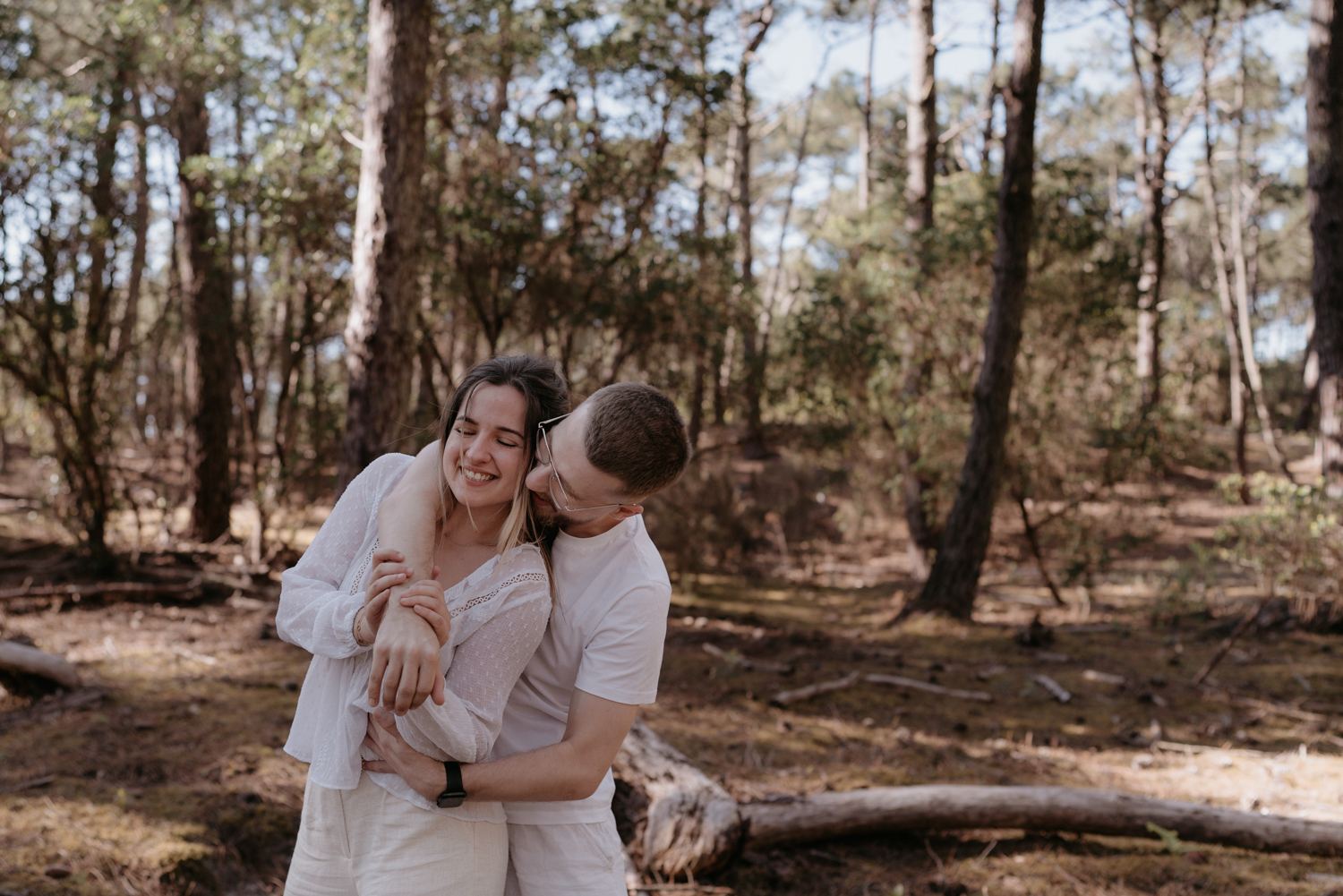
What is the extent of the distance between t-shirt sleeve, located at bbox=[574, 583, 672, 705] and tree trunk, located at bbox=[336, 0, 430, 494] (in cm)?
381

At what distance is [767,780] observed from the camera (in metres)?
4.44

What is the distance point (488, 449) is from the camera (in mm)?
1820

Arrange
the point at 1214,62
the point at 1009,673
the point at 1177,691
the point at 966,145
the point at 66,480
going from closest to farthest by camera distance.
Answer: the point at 1177,691 → the point at 1009,673 → the point at 66,480 → the point at 1214,62 → the point at 966,145

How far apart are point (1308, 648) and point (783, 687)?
450 centimetres

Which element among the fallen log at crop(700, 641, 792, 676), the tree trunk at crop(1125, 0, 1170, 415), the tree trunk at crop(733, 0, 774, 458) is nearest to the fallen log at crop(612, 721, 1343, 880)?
the fallen log at crop(700, 641, 792, 676)

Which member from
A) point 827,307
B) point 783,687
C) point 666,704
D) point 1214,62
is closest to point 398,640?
point 666,704

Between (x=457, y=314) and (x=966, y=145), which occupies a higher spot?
(x=966, y=145)

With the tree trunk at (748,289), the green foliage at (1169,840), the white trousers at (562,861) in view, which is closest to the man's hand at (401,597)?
the white trousers at (562,861)

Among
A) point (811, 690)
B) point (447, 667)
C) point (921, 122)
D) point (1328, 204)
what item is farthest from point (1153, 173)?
point (447, 667)

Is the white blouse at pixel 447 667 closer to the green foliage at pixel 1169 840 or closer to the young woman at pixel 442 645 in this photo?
the young woman at pixel 442 645

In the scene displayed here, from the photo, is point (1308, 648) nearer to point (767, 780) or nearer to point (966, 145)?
Result: point (767, 780)

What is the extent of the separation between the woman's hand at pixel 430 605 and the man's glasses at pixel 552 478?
1.01ft

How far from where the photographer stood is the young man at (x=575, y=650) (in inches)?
66.2

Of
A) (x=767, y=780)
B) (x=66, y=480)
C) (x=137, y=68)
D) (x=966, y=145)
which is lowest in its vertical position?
(x=767, y=780)
